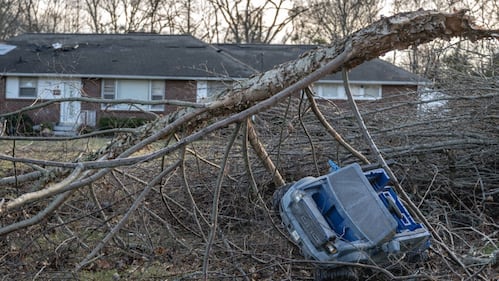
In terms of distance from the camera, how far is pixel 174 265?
16.4 ft

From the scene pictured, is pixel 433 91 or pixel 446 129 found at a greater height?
pixel 433 91

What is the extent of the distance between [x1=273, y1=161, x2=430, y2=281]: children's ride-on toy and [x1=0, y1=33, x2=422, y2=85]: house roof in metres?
19.0

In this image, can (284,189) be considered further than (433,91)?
No

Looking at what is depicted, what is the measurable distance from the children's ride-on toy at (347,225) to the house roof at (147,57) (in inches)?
748

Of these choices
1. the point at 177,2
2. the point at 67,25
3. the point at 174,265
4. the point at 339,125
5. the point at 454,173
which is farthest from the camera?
the point at 67,25

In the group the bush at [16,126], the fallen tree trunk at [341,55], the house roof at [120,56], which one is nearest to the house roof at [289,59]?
the house roof at [120,56]

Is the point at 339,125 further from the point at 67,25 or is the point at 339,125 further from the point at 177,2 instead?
the point at 67,25

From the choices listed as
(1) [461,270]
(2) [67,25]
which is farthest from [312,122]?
(2) [67,25]

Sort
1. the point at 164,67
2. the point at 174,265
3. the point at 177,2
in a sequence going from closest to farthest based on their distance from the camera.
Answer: the point at 174,265 < the point at 164,67 < the point at 177,2

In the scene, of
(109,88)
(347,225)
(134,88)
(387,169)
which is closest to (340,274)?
(347,225)

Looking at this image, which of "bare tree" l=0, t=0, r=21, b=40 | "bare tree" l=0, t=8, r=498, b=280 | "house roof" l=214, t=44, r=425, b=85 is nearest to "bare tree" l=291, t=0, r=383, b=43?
"house roof" l=214, t=44, r=425, b=85

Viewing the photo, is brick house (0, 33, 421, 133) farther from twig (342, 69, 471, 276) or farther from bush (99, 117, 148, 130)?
twig (342, 69, 471, 276)

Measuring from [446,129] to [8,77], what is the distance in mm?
22631

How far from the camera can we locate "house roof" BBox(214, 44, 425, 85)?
23875 millimetres
